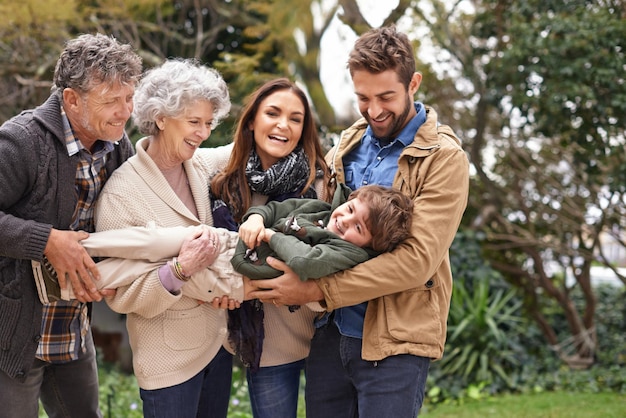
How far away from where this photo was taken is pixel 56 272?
2.48 meters

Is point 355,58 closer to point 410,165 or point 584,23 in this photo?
point 410,165

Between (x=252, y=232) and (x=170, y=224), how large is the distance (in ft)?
1.11

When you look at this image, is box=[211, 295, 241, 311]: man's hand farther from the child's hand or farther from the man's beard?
the man's beard

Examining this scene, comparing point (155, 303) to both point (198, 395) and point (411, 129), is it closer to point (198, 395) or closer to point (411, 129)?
point (198, 395)

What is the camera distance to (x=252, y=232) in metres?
2.42

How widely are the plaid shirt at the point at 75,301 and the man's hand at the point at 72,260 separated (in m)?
0.17

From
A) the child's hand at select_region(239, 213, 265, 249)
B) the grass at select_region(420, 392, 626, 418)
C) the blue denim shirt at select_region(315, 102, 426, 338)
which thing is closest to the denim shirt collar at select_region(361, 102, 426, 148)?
the blue denim shirt at select_region(315, 102, 426, 338)

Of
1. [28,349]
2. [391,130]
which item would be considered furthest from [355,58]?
[28,349]

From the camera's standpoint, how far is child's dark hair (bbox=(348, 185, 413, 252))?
233cm

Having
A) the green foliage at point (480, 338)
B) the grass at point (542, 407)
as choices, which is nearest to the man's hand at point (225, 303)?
the grass at point (542, 407)

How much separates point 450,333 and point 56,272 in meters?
4.26

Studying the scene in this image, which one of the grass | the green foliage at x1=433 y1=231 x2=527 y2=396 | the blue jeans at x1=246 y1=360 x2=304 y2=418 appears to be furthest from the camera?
the green foliage at x1=433 y1=231 x2=527 y2=396

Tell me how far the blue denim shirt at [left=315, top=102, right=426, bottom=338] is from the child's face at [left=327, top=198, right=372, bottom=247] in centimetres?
Result: 19

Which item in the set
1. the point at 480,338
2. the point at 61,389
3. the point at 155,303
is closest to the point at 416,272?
the point at 155,303
